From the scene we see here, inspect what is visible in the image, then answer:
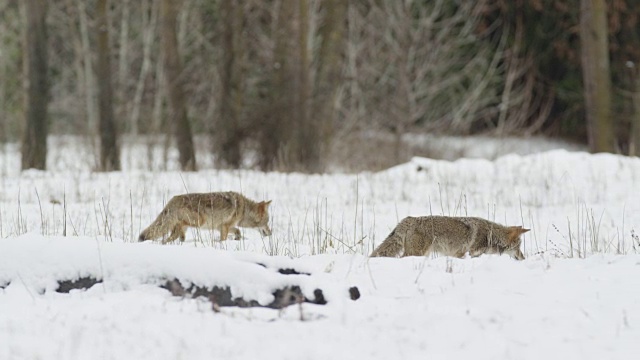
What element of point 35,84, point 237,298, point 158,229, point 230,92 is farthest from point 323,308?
point 230,92

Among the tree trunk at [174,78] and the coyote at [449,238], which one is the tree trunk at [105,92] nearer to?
the tree trunk at [174,78]

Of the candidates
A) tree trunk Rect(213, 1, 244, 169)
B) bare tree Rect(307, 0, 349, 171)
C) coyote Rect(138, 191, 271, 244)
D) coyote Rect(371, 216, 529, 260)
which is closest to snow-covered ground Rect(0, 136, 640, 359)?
coyote Rect(371, 216, 529, 260)

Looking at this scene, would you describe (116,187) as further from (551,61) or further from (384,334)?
(551,61)

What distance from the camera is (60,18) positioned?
3516 cm

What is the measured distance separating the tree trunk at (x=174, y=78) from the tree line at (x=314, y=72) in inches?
1.2

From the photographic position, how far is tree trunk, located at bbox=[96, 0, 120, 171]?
21344 mm

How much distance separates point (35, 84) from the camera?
19.4 m

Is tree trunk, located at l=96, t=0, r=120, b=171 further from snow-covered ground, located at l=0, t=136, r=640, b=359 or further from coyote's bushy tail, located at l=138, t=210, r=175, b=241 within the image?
snow-covered ground, located at l=0, t=136, r=640, b=359

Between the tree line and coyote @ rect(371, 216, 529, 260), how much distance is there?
10427 mm

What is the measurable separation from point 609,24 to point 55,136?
20.6m

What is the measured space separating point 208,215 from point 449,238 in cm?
298

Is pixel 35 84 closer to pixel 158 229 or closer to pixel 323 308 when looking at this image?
pixel 158 229

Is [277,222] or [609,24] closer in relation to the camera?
[277,222]

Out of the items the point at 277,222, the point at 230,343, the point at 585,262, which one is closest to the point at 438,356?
the point at 230,343
